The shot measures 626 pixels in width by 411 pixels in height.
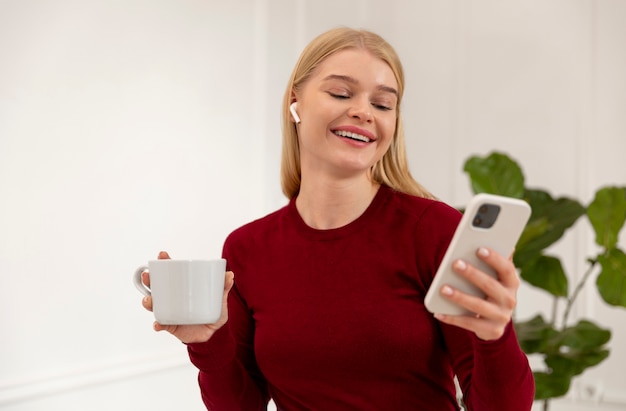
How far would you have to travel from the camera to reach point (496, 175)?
99.1 inches

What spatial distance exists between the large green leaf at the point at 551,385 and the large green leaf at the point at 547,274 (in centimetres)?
27

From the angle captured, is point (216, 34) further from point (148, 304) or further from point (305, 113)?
point (148, 304)

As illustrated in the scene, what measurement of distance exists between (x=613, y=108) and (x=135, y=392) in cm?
210

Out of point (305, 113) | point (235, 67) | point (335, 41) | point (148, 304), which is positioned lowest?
point (148, 304)

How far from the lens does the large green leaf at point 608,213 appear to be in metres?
2.44

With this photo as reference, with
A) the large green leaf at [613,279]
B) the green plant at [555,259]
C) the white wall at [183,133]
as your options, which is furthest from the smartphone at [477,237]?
the large green leaf at [613,279]

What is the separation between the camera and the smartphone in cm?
81

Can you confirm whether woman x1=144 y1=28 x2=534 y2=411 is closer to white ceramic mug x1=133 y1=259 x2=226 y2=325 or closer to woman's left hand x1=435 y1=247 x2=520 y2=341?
white ceramic mug x1=133 y1=259 x2=226 y2=325

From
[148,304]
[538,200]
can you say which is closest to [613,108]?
[538,200]

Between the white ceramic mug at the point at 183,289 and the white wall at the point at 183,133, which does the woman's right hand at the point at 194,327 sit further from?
the white wall at the point at 183,133

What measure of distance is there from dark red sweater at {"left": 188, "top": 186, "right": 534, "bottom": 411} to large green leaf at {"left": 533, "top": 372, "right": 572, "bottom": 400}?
56.2 inches

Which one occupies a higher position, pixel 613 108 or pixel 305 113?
pixel 613 108

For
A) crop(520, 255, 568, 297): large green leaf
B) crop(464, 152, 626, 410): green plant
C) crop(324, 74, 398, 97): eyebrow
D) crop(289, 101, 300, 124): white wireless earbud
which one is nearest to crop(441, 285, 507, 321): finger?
crop(324, 74, 398, 97): eyebrow

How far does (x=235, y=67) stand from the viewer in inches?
110
